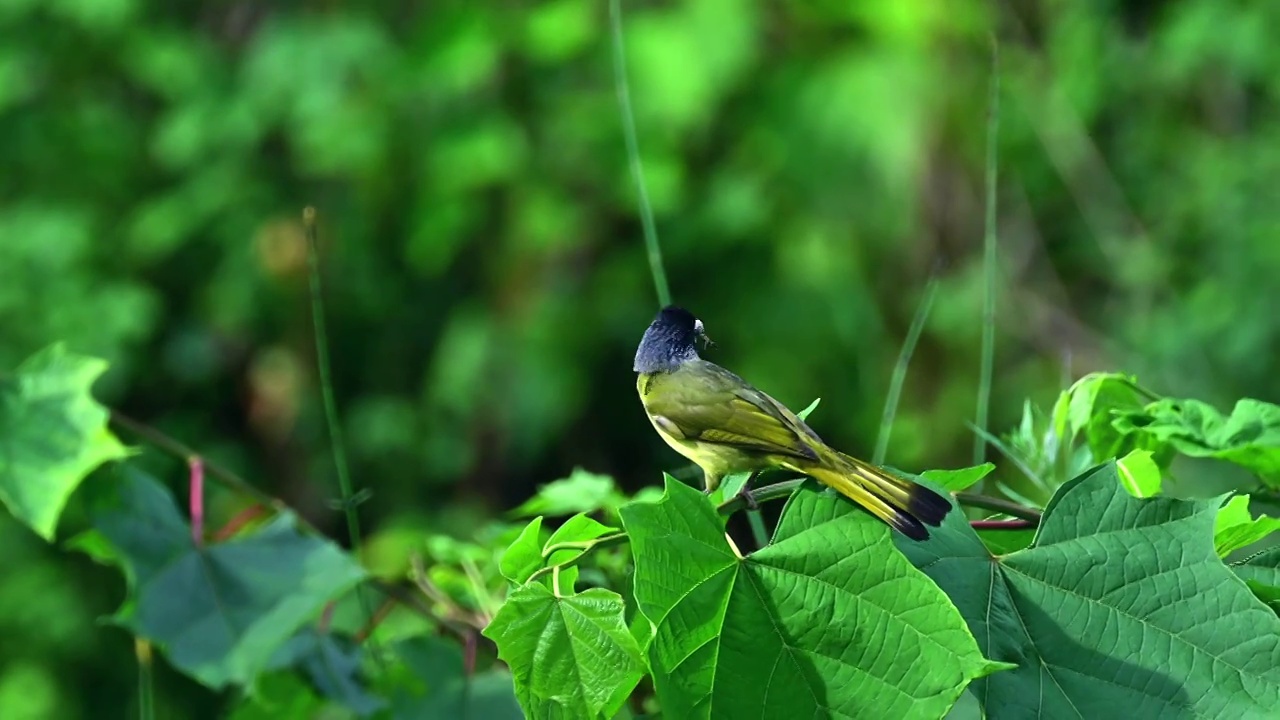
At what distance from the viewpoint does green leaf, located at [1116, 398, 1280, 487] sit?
2.12 feet

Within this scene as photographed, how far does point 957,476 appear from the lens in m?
0.56

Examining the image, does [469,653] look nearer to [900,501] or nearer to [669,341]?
[669,341]

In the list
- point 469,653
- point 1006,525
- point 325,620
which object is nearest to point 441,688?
point 469,653

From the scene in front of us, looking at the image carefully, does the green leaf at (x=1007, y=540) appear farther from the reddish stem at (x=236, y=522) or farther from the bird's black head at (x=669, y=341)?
the reddish stem at (x=236, y=522)

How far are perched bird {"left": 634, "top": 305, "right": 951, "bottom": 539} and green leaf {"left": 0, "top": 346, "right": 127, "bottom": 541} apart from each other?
405 mm

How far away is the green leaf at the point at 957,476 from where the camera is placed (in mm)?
543

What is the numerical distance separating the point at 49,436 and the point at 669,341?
1.58ft

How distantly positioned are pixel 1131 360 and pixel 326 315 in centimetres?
186

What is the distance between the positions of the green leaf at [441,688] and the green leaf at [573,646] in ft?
1.11

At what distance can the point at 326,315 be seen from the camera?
11.0 ft

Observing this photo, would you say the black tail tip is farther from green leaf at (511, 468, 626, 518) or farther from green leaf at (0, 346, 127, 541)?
green leaf at (0, 346, 127, 541)

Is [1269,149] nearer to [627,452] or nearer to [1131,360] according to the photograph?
[1131,360]

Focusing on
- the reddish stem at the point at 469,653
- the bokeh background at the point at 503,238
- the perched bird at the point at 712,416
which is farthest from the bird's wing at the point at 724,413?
the bokeh background at the point at 503,238

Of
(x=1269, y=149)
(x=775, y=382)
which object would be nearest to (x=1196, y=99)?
(x=1269, y=149)
